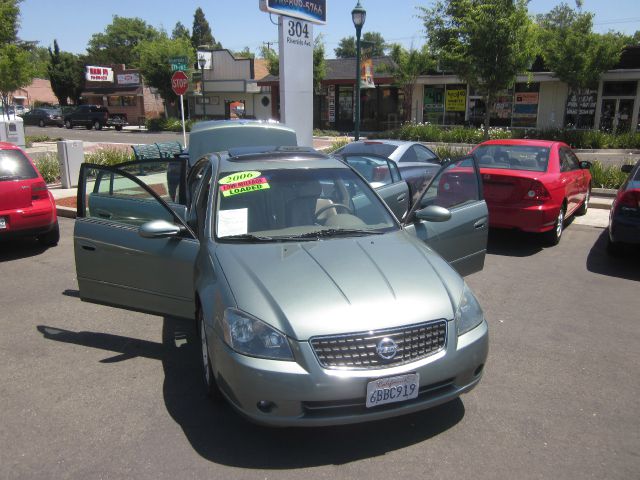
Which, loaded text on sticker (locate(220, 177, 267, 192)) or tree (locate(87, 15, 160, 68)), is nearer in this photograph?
loaded text on sticker (locate(220, 177, 267, 192))

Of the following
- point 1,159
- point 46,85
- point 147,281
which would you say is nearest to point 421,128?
point 1,159

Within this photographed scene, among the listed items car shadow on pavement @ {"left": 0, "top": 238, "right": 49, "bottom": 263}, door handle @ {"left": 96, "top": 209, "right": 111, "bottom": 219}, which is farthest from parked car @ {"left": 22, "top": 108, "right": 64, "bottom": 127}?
door handle @ {"left": 96, "top": 209, "right": 111, "bottom": 219}

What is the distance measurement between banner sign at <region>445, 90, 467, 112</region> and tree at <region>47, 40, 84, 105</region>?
48126 millimetres

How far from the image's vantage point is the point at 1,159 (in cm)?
749

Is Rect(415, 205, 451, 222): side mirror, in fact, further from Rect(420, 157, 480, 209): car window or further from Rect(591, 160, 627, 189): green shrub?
Rect(591, 160, 627, 189): green shrub

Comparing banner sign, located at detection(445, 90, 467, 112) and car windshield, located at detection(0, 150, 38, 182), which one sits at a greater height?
banner sign, located at detection(445, 90, 467, 112)

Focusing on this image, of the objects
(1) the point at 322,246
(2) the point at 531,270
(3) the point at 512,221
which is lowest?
(2) the point at 531,270

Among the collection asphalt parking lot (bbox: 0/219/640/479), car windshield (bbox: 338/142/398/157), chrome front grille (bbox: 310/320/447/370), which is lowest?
asphalt parking lot (bbox: 0/219/640/479)

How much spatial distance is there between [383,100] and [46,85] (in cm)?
6198

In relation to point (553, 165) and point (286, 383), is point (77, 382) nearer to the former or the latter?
point (286, 383)

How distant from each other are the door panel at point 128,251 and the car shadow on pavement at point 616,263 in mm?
5499

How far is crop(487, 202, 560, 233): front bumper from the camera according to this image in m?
7.77

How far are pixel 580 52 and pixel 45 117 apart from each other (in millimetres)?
40990

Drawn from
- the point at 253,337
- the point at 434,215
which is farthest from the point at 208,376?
the point at 434,215
